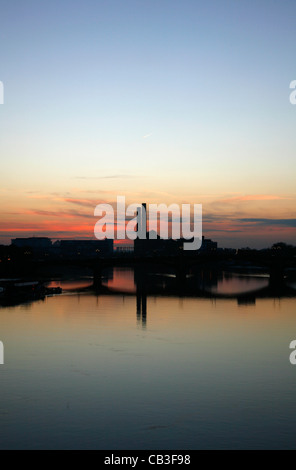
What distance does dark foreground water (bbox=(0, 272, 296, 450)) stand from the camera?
2788cm

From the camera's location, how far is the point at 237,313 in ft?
255

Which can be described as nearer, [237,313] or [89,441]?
[89,441]

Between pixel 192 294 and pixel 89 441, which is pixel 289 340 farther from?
pixel 192 294

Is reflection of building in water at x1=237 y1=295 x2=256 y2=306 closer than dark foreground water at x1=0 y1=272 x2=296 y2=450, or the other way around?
dark foreground water at x1=0 y1=272 x2=296 y2=450

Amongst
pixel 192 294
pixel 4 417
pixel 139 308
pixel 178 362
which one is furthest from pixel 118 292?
pixel 4 417

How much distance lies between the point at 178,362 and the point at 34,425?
1758 cm

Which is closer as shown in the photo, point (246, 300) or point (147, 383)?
point (147, 383)

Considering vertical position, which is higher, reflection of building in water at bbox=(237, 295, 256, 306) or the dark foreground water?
the dark foreground water

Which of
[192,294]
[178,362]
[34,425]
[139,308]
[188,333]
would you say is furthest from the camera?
[192,294]

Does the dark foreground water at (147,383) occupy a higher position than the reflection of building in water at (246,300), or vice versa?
the dark foreground water at (147,383)

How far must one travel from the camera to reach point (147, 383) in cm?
3772

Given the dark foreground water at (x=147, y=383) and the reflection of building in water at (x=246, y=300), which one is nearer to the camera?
the dark foreground water at (x=147, y=383)

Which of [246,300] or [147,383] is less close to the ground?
[147,383]

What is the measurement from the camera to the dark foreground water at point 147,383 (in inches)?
1097
